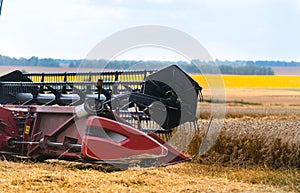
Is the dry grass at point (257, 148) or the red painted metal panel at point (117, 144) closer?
the red painted metal panel at point (117, 144)

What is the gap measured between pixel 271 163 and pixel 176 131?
1.81 m

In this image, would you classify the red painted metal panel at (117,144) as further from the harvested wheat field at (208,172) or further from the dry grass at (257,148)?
the dry grass at (257,148)

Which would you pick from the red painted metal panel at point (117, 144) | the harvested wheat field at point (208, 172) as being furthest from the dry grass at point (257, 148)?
the red painted metal panel at point (117, 144)

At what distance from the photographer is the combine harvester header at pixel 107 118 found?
7539 millimetres

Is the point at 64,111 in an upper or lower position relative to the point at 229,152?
upper

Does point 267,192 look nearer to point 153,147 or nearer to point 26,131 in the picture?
point 153,147

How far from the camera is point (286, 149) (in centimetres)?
920

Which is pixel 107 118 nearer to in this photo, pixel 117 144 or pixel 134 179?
pixel 117 144

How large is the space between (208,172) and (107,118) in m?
1.86

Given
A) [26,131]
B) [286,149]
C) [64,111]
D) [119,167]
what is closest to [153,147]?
[119,167]

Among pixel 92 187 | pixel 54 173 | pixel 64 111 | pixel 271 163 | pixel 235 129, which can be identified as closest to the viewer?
pixel 92 187

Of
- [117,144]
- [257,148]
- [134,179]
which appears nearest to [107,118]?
[117,144]

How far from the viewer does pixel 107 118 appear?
789cm

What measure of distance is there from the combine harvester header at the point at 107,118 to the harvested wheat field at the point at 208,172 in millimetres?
261
